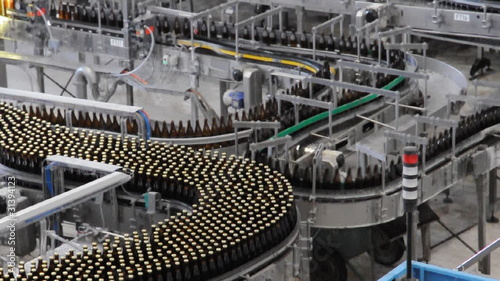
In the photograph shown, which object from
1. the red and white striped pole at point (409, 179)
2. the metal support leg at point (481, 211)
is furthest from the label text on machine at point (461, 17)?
the red and white striped pole at point (409, 179)

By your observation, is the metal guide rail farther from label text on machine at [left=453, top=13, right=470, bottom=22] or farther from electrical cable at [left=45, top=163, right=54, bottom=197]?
label text on machine at [left=453, top=13, right=470, bottom=22]

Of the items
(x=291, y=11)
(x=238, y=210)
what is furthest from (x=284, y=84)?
(x=291, y=11)

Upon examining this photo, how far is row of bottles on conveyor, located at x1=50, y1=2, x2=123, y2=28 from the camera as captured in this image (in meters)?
18.8

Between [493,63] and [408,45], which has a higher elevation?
[408,45]

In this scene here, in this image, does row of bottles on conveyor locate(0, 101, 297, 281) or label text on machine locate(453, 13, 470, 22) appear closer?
row of bottles on conveyor locate(0, 101, 297, 281)

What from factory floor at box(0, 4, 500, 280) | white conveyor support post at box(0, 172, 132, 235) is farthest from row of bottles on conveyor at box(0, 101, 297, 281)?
factory floor at box(0, 4, 500, 280)

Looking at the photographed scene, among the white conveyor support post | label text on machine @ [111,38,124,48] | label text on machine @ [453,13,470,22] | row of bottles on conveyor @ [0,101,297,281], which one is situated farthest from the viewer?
label text on machine @ [453,13,470,22]

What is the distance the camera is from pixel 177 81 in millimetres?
18391

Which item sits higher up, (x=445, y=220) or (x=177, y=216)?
(x=177, y=216)

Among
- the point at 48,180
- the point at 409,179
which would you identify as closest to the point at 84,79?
the point at 48,180

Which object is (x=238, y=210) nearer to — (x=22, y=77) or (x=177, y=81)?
(x=177, y=81)

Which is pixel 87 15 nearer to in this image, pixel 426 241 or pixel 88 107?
pixel 88 107

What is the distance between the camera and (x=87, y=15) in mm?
18969

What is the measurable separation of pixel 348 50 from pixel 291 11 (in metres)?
7.21
